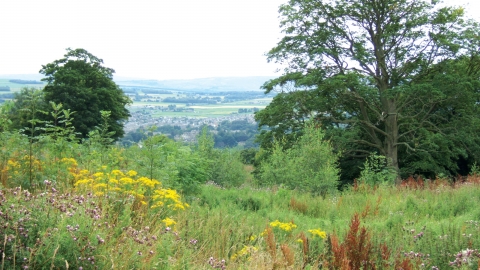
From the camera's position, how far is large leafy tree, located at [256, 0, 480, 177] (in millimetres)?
22594

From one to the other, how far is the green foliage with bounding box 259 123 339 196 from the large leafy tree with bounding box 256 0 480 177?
7.92 m

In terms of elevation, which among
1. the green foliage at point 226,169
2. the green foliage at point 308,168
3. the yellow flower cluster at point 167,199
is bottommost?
the green foliage at point 226,169

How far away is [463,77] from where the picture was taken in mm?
22438

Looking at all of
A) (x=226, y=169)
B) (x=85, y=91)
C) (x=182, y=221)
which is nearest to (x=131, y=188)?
(x=182, y=221)

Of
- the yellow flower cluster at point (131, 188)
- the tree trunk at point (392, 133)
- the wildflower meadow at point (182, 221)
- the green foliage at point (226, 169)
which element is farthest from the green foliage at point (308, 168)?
the tree trunk at point (392, 133)

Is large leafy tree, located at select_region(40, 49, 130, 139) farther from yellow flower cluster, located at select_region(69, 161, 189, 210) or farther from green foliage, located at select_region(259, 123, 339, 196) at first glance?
yellow flower cluster, located at select_region(69, 161, 189, 210)

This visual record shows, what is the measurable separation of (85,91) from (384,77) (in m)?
22.1

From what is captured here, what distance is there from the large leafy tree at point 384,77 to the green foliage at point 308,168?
7.92 m

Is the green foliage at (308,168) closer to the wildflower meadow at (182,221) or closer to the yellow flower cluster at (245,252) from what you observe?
the wildflower meadow at (182,221)

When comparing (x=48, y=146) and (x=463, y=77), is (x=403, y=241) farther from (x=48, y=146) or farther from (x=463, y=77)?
(x=463, y=77)

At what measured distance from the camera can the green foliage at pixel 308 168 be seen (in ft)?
40.4

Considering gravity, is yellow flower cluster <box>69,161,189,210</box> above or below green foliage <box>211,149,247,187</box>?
above

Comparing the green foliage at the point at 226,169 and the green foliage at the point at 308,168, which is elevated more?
the green foliage at the point at 308,168

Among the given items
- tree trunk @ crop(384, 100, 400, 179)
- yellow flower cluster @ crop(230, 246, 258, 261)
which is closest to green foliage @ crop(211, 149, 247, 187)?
tree trunk @ crop(384, 100, 400, 179)
